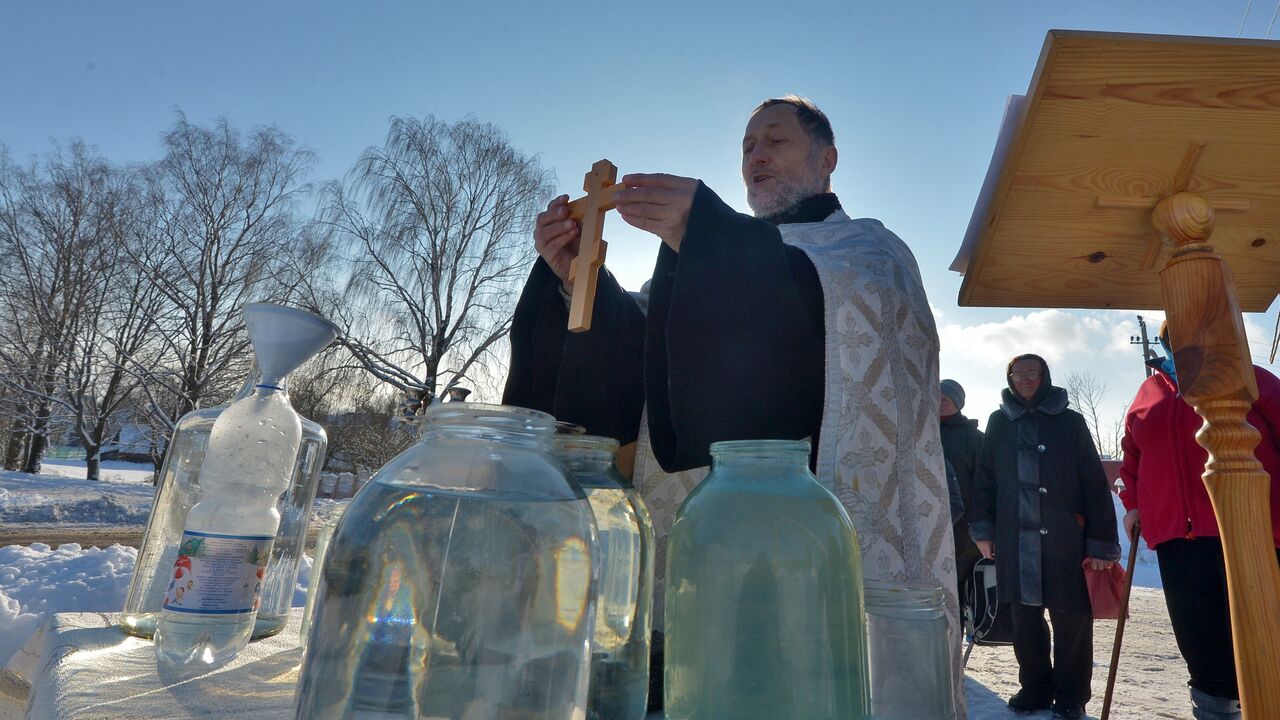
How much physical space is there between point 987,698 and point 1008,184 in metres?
3.86

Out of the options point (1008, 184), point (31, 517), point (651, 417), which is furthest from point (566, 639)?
point (31, 517)

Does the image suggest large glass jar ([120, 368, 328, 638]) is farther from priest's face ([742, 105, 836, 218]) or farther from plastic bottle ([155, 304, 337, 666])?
priest's face ([742, 105, 836, 218])

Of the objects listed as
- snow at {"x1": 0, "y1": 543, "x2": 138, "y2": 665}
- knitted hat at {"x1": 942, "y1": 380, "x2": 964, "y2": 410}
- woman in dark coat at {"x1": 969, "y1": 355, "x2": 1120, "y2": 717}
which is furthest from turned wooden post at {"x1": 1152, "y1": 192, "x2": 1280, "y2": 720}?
knitted hat at {"x1": 942, "y1": 380, "x2": 964, "y2": 410}

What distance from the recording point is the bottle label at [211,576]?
36.0 inches

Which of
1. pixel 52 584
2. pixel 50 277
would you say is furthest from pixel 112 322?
pixel 52 584

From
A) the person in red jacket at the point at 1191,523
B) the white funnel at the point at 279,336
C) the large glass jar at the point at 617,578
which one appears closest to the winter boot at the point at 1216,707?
the person in red jacket at the point at 1191,523

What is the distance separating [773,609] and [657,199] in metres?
0.68

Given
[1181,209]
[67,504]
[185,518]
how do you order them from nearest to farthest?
[1181,209] → [185,518] → [67,504]

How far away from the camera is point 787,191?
1.98m

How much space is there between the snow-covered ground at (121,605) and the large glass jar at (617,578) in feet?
3.16

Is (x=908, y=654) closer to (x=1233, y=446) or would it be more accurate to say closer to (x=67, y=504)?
(x=1233, y=446)

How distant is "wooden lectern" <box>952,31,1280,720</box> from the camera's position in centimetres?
106

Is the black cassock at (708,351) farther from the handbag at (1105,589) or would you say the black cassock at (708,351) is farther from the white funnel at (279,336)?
the handbag at (1105,589)

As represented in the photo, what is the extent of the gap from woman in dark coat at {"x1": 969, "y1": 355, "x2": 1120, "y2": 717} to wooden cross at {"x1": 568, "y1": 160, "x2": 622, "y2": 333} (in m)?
3.64
